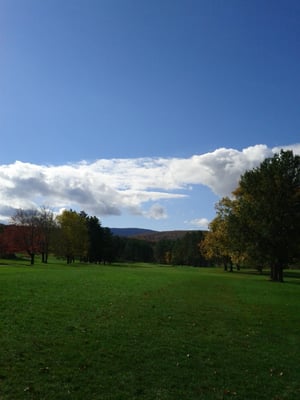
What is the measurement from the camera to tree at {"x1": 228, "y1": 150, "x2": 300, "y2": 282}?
49.9 meters

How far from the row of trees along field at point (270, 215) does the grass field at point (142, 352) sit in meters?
29.1

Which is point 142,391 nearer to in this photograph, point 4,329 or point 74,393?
point 74,393

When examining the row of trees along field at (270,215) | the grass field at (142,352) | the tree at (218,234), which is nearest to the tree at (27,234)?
the tree at (218,234)

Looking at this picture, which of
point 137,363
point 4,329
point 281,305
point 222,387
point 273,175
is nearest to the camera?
point 222,387

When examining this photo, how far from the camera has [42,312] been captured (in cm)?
1770

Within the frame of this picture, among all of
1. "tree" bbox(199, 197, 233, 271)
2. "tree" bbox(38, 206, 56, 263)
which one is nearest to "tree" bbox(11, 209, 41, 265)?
"tree" bbox(38, 206, 56, 263)

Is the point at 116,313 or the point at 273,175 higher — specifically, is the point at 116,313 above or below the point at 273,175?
below

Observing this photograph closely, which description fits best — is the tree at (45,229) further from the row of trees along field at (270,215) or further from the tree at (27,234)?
the row of trees along field at (270,215)

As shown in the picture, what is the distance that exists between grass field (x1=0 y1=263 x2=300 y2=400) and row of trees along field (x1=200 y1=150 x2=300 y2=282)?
1145 inches

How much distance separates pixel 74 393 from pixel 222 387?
3183 millimetres

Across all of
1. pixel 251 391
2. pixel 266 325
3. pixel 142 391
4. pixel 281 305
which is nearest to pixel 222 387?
pixel 251 391

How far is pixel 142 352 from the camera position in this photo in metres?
12.0

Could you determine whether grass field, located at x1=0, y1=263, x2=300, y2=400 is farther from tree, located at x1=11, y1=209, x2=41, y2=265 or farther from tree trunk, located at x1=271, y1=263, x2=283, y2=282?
tree, located at x1=11, y1=209, x2=41, y2=265

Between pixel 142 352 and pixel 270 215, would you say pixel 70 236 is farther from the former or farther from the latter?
pixel 142 352
